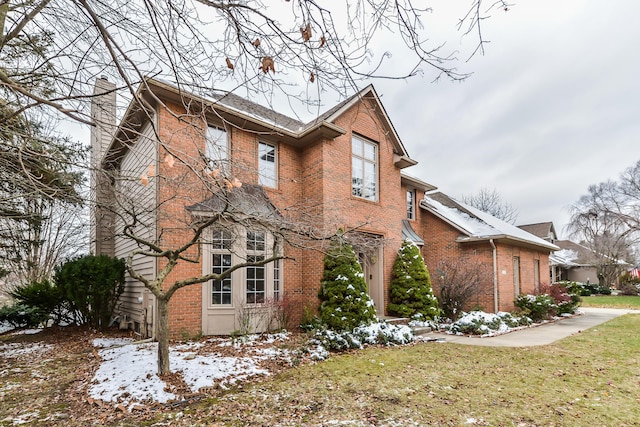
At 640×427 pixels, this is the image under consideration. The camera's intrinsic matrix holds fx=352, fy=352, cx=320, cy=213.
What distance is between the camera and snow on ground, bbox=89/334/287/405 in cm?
496

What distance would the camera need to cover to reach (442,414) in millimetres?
4375

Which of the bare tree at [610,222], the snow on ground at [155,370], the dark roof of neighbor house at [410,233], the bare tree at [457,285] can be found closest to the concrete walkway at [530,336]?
the bare tree at [457,285]

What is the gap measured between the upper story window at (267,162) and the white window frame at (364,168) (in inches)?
102

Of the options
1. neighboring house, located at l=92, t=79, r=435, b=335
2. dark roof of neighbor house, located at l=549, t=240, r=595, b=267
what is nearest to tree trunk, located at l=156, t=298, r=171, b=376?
neighboring house, located at l=92, t=79, r=435, b=335

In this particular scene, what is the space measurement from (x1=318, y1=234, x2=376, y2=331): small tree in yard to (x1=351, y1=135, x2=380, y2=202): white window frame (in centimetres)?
276

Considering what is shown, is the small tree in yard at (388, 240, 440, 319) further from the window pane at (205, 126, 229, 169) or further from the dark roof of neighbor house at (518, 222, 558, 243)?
the dark roof of neighbor house at (518, 222, 558, 243)

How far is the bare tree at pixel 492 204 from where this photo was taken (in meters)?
37.0

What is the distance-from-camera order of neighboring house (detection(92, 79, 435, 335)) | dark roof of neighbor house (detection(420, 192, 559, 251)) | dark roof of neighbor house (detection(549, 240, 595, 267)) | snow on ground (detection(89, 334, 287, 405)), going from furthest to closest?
dark roof of neighbor house (detection(549, 240, 595, 267)) → dark roof of neighbor house (detection(420, 192, 559, 251)) → neighboring house (detection(92, 79, 435, 335)) → snow on ground (detection(89, 334, 287, 405))

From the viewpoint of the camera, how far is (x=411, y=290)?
37.3 feet

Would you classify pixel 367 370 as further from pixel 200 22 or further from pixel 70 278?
pixel 70 278

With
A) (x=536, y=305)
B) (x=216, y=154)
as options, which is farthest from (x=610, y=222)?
(x=216, y=154)

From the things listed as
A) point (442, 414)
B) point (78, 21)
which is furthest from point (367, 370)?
point (78, 21)

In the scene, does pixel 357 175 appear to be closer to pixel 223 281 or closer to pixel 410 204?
pixel 410 204

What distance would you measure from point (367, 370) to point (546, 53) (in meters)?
5.43
